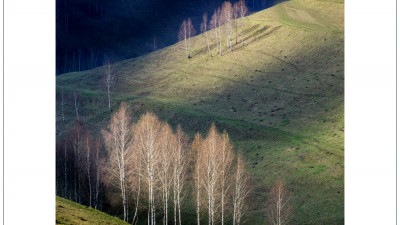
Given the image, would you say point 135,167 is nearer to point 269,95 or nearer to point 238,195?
point 238,195

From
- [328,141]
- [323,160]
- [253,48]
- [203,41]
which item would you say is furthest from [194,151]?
[203,41]

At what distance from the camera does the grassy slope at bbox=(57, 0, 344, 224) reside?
152ft

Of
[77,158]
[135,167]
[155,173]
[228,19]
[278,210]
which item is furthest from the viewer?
[228,19]

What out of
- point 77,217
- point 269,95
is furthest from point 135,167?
point 269,95

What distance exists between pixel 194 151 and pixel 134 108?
1111 inches

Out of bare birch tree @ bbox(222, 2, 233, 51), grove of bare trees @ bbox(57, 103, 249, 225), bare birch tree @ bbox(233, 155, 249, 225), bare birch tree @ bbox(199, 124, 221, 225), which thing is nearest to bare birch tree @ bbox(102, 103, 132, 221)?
grove of bare trees @ bbox(57, 103, 249, 225)

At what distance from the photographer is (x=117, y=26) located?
174875 mm

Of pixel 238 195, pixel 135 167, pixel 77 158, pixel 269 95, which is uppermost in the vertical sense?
pixel 269 95

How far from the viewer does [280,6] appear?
116375mm

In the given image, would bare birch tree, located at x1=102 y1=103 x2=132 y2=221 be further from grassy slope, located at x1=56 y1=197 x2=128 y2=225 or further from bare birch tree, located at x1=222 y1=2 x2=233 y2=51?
bare birch tree, located at x1=222 y1=2 x2=233 y2=51

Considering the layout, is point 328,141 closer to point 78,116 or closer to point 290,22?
point 78,116

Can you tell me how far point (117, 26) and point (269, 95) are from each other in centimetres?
11840

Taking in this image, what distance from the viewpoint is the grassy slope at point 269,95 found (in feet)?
152

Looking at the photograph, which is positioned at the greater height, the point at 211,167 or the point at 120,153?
the point at 120,153
